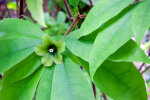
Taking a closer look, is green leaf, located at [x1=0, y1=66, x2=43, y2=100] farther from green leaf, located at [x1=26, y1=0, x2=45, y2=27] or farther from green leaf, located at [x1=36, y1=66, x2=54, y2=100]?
green leaf, located at [x1=26, y1=0, x2=45, y2=27]

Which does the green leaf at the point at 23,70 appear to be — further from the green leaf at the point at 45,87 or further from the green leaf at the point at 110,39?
the green leaf at the point at 110,39

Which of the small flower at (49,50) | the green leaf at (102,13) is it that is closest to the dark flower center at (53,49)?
the small flower at (49,50)

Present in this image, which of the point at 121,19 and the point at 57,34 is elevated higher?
the point at 121,19

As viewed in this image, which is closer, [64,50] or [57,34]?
[64,50]

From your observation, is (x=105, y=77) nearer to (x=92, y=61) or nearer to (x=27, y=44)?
(x=92, y=61)

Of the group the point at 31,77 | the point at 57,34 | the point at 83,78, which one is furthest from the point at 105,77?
the point at 57,34

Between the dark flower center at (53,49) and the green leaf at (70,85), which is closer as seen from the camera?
the green leaf at (70,85)

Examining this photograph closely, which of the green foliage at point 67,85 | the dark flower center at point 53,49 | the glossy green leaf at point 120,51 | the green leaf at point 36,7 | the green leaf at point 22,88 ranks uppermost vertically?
the green leaf at point 36,7

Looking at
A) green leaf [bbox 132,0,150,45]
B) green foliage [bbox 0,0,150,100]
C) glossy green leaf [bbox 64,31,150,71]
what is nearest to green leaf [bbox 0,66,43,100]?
green foliage [bbox 0,0,150,100]

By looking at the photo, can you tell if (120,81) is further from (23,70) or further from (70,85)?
(23,70)
